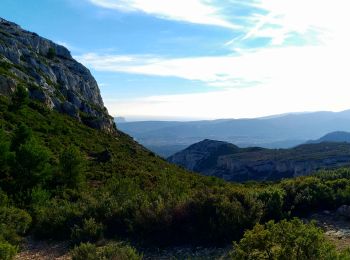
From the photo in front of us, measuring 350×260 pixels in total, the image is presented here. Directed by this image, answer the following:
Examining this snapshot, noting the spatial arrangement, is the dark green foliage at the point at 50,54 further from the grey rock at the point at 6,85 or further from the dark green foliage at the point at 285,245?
the dark green foliage at the point at 285,245

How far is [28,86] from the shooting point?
5622 cm

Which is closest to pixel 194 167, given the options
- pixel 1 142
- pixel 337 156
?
pixel 337 156

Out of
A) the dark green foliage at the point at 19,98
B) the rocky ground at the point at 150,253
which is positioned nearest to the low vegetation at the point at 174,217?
the rocky ground at the point at 150,253

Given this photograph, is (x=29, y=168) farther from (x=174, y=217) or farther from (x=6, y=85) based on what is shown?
(x=6, y=85)

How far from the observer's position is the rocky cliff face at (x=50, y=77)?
185 ft

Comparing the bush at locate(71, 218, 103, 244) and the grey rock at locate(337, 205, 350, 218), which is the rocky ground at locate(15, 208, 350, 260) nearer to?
the grey rock at locate(337, 205, 350, 218)

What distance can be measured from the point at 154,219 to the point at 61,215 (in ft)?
12.8

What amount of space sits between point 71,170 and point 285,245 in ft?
67.7

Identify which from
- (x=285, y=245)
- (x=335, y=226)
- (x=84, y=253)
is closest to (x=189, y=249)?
(x=84, y=253)

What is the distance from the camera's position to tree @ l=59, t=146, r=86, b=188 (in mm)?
25397

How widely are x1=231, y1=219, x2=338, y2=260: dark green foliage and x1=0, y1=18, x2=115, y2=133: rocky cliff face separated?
49464mm

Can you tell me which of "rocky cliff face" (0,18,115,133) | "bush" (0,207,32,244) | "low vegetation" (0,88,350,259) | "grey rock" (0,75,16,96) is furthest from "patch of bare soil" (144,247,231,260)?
"rocky cliff face" (0,18,115,133)

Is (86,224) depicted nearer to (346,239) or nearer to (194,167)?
(346,239)

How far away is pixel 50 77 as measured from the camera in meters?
71.4
